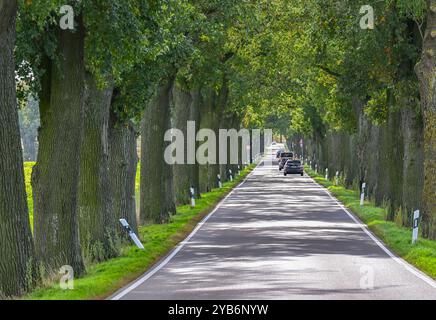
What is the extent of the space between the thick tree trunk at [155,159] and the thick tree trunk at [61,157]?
1360 cm

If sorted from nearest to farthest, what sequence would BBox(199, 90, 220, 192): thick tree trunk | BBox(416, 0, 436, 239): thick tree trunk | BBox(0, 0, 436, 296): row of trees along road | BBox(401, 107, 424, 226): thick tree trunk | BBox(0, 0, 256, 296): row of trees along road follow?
BBox(0, 0, 256, 296): row of trees along road, BBox(0, 0, 436, 296): row of trees along road, BBox(416, 0, 436, 239): thick tree trunk, BBox(401, 107, 424, 226): thick tree trunk, BBox(199, 90, 220, 192): thick tree trunk

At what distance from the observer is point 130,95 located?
25578 mm

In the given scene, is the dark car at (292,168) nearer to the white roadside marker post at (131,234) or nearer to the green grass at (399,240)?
the green grass at (399,240)

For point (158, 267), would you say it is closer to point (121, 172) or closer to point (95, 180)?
point (95, 180)

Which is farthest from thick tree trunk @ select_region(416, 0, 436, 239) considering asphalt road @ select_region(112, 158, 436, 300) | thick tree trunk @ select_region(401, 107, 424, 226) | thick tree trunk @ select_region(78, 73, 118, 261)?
thick tree trunk @ select_region(78, 73, 118, 261)

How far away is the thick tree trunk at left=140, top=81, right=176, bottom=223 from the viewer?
113 feet

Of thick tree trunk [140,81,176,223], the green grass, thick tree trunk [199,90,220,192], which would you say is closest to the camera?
the green grass

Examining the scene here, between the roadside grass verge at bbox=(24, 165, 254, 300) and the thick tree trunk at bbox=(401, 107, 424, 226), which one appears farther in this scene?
the thick tree trunk at bbox=(401, 107, 424, 226)

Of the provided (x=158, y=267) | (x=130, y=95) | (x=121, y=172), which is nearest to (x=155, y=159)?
(x=121, y=172)

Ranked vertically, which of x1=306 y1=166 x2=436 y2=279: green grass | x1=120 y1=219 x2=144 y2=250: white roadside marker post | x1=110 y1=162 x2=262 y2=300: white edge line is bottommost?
x1=110 y1=162 x2=262 y2=300: white edge line

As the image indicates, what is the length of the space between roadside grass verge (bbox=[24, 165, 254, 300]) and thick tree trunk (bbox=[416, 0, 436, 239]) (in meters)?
6.30

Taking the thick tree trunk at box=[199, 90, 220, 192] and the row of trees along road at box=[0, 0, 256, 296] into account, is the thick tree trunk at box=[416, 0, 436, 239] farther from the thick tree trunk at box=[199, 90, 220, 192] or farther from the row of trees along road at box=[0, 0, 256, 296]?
the thick tree trunk at box=[199, 90, 220, 192]
